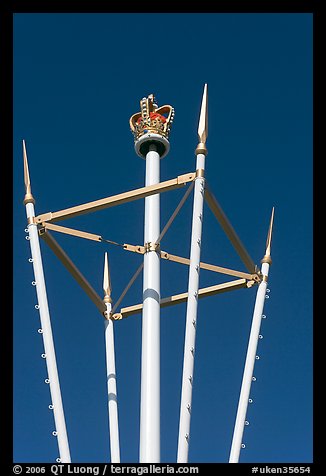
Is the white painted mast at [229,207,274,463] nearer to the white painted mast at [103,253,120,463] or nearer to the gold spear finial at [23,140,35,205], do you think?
the white painted mast at [103,253,120,463]

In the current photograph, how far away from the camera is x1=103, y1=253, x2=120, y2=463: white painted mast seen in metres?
23.7

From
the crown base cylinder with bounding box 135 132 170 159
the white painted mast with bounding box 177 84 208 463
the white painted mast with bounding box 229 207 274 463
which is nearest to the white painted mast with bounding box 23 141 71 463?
the white painted mast with bounding box 177 84 208 463

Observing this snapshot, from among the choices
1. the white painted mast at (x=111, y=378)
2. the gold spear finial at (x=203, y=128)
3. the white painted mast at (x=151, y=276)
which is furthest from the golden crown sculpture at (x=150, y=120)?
the white painted mast at (x=111, y=378)

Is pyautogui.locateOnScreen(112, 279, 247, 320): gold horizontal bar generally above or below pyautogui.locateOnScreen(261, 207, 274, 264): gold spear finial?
below

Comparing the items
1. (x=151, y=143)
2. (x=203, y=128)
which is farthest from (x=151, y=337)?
(x=151, y=143)

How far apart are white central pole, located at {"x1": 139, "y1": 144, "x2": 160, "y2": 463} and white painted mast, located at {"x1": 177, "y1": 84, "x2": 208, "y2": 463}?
3.89ft

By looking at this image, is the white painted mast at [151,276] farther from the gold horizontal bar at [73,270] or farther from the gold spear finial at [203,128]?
the gold spear finial at [203,128]

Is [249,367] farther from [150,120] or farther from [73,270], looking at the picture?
[150,120]

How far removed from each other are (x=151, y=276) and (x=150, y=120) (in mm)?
4880

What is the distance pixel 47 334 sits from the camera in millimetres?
21688

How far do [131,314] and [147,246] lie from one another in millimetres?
2730

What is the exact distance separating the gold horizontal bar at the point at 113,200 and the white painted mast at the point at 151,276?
1060mm
